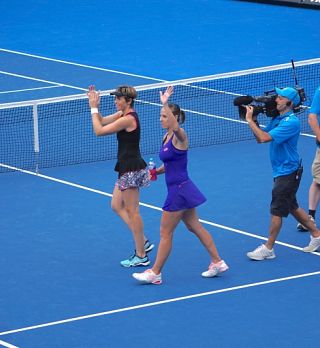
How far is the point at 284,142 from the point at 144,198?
3559mm

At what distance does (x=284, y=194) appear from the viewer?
13.5m

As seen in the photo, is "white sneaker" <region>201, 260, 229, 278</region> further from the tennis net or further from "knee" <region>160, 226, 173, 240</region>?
the tennis net

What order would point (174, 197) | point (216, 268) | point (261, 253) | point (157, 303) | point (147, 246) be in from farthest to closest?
point (147, 246), point (261, 253), point (216, 268), point (174, 197), point (157, 303)

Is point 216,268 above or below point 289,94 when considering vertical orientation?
below

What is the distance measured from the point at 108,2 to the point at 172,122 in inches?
872

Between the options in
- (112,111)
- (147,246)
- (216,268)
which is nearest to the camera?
(216,268)

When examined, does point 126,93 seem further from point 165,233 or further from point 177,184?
point 165,233

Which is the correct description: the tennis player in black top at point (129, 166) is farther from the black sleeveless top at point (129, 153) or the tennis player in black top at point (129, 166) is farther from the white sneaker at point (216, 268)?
the white sneaker at point (216, 268)

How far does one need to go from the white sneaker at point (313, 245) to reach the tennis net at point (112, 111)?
5.49m

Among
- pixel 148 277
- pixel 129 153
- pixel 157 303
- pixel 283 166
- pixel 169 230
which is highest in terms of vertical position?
pixel 129 153

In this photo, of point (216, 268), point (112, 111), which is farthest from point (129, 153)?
point (112, 111)

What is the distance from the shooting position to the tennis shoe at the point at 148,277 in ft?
42.0

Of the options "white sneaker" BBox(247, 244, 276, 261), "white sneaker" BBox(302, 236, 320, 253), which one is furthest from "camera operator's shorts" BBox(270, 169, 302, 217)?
"white sneaker" BBox(302, 236, 320, 253)

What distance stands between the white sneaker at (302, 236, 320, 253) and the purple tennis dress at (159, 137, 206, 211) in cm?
177
